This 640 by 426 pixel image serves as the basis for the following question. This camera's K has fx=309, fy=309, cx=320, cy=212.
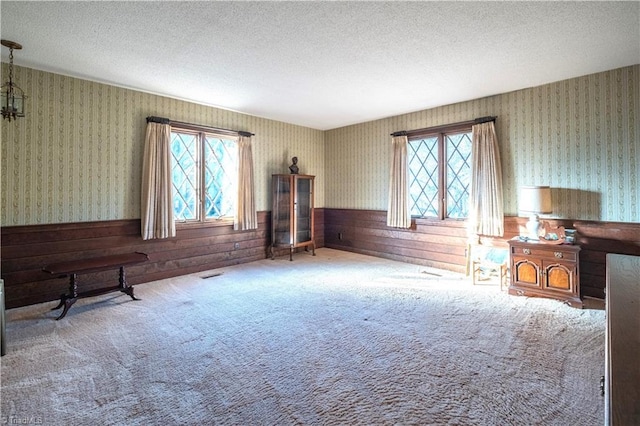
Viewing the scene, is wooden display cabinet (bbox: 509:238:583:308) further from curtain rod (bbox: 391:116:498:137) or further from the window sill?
the window sill

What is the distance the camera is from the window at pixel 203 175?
459 cm

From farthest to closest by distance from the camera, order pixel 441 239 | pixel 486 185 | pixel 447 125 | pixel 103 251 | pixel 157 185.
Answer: pixel 441 239 → pixel 447 125 → pixel 486 185 → pixel 157 185 → pixel 103 251

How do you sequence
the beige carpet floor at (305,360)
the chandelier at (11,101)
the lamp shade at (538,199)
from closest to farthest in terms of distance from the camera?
the beige carpet floor at (305,360), the chandelier at (11,101), the lamp shade at (538,199)

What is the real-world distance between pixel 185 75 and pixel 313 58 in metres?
1.58

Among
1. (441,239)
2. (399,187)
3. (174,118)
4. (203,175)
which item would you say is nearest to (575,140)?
(441,239)

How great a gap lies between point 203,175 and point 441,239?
3887mm

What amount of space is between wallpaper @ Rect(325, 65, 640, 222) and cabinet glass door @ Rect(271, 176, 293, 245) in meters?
2.82

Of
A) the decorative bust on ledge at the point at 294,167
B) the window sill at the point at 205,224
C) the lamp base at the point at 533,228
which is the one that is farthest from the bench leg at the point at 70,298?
the lamp base at the point at 533,228

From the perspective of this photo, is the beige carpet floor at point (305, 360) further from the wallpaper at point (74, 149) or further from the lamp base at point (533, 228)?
the wallpaper at point (74, 149)

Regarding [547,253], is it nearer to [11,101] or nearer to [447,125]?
[447,125]

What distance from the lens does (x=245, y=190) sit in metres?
5.18

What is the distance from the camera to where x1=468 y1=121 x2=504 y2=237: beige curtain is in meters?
4.26

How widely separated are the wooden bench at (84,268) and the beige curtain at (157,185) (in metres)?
0.53

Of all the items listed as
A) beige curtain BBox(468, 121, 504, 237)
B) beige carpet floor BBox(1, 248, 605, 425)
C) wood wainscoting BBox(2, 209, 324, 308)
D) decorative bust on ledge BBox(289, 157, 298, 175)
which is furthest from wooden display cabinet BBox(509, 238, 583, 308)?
wood wainscoting BBox(2, 209, 324, 308)
